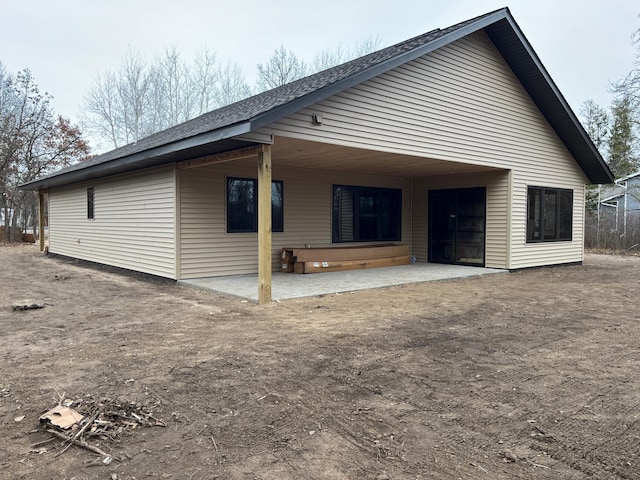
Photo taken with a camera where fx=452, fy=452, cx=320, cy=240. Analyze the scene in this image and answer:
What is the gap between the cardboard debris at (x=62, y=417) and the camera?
259 cm

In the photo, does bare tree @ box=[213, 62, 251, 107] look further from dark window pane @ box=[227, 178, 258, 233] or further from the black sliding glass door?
dark window pane @ box=[227, 178, 258, 233]

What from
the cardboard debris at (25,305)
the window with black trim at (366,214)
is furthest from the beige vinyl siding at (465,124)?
the cardboard debris at (25,305)

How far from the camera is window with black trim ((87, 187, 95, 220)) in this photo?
12110mm

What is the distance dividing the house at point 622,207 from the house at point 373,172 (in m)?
6.12

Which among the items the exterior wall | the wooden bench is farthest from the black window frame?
the exterior wall

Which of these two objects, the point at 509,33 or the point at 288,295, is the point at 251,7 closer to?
the point at 509,33

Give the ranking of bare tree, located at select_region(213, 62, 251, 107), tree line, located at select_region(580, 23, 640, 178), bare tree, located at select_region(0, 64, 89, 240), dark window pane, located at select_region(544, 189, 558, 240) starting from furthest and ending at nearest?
bare tree, located at select_region(213, 62, 251, 107), tree line, located at select_region(580, 23, 640, 178), bare tree, located at select_region(0, 64, 89, 240), dark window pane, located at select_region(544, 189, 558, 240)

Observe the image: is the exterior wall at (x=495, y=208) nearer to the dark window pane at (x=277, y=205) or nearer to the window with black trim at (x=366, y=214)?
the window with black trim at (x=366, y=214)

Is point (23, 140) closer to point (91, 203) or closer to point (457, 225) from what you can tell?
point (91, 203)

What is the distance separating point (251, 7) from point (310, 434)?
22.3 meters

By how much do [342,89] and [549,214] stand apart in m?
7.65

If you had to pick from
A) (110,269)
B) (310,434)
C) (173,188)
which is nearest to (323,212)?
(173,188)

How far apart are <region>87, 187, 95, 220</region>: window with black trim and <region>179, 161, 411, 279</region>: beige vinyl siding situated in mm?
4886

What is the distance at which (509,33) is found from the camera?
9.29 metres
